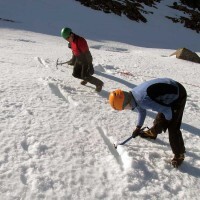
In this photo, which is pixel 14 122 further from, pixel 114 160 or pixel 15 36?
pixel 15 36

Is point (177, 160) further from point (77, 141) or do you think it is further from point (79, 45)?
point (79, 45)

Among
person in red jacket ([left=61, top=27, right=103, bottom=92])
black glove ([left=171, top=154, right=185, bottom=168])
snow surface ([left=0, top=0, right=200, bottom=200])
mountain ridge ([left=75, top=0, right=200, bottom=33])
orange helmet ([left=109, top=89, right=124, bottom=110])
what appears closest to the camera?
snow surface ([left=0, top=0, right=200, bottom=200])

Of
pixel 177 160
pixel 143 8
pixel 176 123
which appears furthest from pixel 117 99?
pixel 143 8

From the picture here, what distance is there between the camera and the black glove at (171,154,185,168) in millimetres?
4962

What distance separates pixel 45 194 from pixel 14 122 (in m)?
1.86

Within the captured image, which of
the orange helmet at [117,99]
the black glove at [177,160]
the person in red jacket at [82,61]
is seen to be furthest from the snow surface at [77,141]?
the orange helmet at [117,99]

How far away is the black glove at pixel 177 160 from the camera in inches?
195

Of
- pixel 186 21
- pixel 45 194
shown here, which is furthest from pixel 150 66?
pixel 186 21

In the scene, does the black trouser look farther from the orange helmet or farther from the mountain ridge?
the mountain ridge

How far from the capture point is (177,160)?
16.3ft

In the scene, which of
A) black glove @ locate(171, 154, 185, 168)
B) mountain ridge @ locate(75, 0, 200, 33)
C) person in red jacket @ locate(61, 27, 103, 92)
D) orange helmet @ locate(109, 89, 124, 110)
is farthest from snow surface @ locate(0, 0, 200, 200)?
mountain ridge @ locate(75, 0, 200, 33)

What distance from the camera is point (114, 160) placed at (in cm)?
491

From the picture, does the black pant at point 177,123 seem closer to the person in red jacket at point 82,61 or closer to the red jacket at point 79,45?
the person in red jacket at point 82,61

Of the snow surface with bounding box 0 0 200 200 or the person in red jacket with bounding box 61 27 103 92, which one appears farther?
the person in red jacket with bounding box 61 27 103 92
